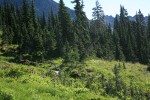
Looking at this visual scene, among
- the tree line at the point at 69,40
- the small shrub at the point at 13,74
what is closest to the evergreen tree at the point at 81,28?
the tree line at the point at 69,40

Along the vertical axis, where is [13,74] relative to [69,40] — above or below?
below

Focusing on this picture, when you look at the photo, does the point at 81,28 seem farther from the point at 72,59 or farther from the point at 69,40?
the point at 72,59

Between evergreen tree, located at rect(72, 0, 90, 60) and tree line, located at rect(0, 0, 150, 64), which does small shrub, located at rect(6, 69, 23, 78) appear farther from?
evergreen tree, located at rect(72, 0, 90, 60)

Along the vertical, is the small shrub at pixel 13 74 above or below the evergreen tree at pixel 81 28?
below

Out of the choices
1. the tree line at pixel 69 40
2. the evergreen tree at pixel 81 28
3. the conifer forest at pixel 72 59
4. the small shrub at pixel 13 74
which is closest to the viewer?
the conifer forest at pixel 72 59

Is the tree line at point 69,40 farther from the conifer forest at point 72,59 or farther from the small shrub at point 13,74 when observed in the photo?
the small shrub at point 13,74

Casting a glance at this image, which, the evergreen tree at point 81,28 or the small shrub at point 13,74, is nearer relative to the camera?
the small shrub at point 13,74

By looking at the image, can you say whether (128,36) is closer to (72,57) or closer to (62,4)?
(62,4)

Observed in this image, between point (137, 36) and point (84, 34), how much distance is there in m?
29.6

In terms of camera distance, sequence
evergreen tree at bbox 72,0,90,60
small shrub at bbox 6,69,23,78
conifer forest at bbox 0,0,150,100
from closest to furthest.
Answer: conifer forest at bbox 0,0,150,100 < small shrub at bbox 6,69,23,78 < evergreen tree at bbox 72,0,90,60

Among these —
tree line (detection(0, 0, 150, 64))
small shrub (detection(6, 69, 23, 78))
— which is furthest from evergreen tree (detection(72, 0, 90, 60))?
small shrub (detection(6, 69, 23, 78))

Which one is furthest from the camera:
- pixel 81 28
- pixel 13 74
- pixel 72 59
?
pixel 81 28

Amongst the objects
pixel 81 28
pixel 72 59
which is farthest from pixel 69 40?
pixel 72 59

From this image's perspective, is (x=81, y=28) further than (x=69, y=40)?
Yes
